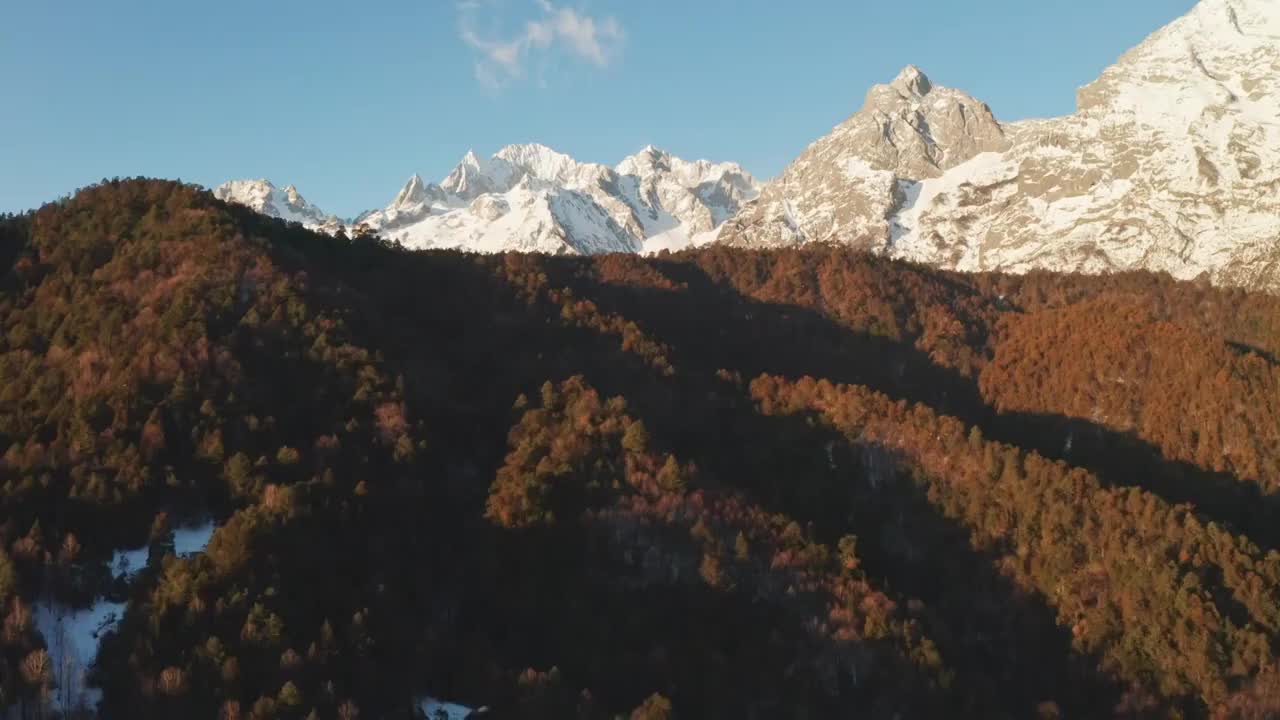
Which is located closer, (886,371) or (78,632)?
(78,632)

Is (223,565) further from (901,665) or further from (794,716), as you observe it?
(901,665)

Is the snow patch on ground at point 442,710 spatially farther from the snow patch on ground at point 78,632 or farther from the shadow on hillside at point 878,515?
the shadow on hillside at point 878,515

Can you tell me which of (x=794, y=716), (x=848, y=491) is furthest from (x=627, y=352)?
(x=794, y=716)

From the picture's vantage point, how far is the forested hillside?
171 ft

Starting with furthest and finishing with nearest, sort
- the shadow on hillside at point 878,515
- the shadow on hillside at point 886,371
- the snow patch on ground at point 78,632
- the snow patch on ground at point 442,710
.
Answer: the shadow on hillside at point 886,371 → the shadow on hillside at point 878,515 → the snow patch on ground at point 442,710 → the snow patch on ground at point 78,632

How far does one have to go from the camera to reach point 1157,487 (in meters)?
98.5

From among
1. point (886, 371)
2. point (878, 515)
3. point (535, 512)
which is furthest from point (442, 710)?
point (886, 371)

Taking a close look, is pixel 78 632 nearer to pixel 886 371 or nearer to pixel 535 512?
pixel 535 512

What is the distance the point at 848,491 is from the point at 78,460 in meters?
57.9

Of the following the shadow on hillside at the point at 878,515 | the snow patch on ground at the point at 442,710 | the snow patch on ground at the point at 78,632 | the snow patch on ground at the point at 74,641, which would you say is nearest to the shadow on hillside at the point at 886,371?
the shadow on hillside at the point at 878,515

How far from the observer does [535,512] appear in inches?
2763

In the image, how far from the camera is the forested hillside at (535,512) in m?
52.1

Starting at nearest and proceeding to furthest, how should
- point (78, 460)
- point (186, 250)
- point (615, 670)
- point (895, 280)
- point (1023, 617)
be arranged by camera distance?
point (78, 460) < point (615, 670) < point (1023, 617) < point (186, 250) < point (895, 280)

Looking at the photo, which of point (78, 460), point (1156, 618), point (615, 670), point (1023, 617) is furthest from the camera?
point (1023, 617)
